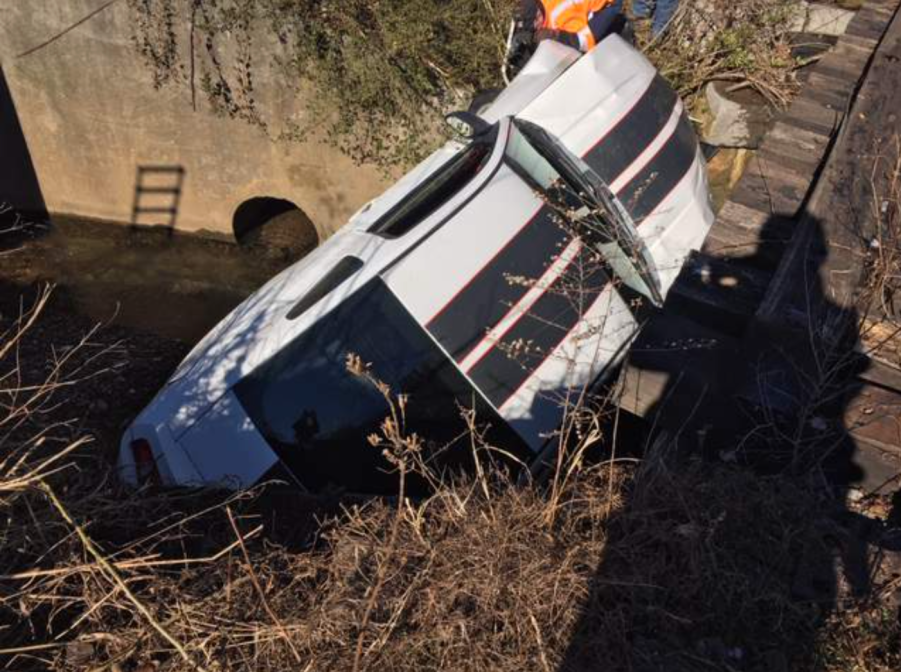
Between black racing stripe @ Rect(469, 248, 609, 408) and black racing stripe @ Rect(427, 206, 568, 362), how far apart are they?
0.10 meters

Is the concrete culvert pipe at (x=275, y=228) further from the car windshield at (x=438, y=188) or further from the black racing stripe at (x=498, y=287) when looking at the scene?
the black racing stripe at (x=498, y=287)

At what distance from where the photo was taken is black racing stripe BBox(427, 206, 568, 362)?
3.72 meters

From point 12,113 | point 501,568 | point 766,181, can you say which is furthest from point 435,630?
point 12,113

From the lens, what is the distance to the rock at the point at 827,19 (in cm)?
635

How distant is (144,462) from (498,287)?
1939 mm

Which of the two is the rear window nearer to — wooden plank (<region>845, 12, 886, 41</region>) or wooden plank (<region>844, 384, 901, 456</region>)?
wooden plank (<region>844, 384, 901, 456</region>)

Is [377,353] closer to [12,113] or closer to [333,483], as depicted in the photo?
[333,483]

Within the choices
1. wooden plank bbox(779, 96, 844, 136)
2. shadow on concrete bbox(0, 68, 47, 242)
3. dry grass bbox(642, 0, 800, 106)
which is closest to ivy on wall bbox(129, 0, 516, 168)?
dry grass bbox(642, 0, 800, 106)

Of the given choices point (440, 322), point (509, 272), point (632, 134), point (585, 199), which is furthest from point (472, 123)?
point (440, 322)

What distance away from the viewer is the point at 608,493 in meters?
2.96

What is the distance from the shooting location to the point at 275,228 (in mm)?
8312

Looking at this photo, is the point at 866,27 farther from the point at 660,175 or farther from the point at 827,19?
the point at 660,175

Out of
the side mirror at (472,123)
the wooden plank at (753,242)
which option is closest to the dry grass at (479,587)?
the wooden plank at (753,242)

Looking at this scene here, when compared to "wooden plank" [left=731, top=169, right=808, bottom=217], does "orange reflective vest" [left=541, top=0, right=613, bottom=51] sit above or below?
above
